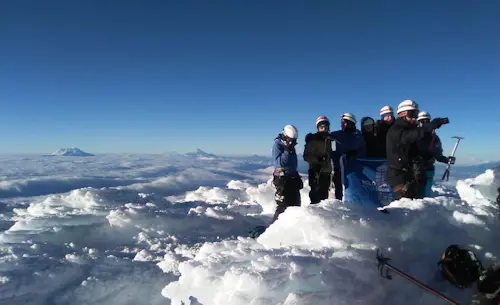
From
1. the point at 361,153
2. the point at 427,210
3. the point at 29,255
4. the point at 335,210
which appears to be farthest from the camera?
the point at 361,153

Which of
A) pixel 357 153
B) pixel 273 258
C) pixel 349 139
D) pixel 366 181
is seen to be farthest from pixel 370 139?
pixel 273 258

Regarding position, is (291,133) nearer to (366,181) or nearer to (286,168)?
(286,168)

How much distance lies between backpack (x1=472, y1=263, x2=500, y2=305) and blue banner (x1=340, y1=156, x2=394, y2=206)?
4.55 m

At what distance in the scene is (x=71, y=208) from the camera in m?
12.9

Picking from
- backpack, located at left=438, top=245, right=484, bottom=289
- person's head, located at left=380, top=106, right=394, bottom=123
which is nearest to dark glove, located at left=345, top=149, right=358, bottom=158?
person's head, located at left=380, top=106, right=394, bottom=123

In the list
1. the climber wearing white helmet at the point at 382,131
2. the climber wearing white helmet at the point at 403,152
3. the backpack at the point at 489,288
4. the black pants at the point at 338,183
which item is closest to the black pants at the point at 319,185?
the black pants at the point at 338,183

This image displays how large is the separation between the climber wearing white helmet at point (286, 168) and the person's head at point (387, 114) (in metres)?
2.51

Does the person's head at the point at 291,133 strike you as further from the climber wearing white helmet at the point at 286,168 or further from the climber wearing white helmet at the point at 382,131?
the climber wearing white helmet at the point at 382,131

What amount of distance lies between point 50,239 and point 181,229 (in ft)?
11.8

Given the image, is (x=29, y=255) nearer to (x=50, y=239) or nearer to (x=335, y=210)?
(x=50, y=239)

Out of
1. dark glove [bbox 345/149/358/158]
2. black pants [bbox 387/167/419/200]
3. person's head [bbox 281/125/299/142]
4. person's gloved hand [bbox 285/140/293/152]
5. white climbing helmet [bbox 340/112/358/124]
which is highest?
white climbing helmet [bbox 340/112/358/124]

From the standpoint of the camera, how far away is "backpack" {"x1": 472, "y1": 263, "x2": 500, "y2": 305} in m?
2.80

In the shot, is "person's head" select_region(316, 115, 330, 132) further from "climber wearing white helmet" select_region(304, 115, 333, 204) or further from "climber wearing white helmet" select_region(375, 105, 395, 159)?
"climber wearing white helmet" select_region(375, 105, 395, 159)

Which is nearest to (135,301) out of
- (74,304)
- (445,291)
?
(74,304)
